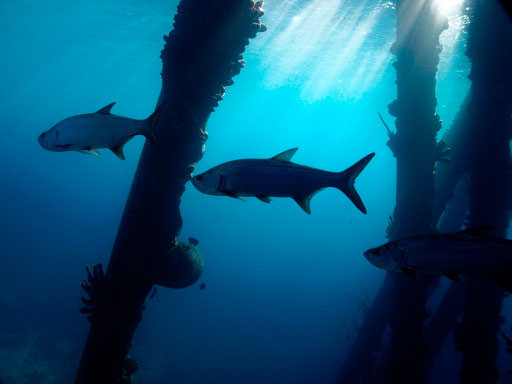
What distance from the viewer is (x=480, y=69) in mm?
6691

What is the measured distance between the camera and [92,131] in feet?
8.20

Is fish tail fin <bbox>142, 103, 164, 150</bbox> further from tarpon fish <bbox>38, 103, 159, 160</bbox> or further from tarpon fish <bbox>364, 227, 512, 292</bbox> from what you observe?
tarpon fish <bbox>364, 227, 512, 292</bbox>

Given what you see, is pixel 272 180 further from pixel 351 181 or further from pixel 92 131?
pixel 92 131

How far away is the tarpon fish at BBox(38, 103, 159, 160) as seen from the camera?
8.16ft

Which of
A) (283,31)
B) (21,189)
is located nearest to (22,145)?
(21,189)

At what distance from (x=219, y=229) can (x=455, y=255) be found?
4957 cm

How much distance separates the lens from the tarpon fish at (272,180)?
7.66ft

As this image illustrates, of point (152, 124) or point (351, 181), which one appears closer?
point (351, 181)

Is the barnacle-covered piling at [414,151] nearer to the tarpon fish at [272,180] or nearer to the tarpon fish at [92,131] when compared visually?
the tarpon fish at [272,180]

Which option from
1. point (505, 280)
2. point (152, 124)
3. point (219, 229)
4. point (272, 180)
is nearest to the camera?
point (505, 280)

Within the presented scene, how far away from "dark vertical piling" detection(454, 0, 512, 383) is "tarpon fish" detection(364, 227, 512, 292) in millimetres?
5358

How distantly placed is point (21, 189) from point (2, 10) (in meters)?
20.9

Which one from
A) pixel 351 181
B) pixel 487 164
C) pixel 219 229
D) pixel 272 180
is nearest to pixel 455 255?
pixel 351 181

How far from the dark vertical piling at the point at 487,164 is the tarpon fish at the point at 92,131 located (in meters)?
7.56
